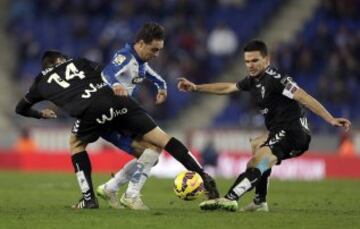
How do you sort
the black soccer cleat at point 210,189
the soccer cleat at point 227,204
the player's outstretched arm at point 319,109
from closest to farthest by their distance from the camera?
1. the player's outstretched arm at point 319,109
2. the soccer cleat at point 227,204
3. the black soccer cleat at point 210,189

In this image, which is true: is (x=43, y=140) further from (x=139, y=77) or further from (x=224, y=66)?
(x=139, y=77)

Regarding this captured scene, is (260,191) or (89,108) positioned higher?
(89,108)

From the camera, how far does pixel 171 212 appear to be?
39.8 feet

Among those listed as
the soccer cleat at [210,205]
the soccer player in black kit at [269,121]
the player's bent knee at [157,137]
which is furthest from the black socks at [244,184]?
the player's bent knee at [157,137]

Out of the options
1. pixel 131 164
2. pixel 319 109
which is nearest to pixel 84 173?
pixel 131 164

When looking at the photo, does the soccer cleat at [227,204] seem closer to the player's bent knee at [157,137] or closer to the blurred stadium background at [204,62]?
the player's bent knee at [157,137]

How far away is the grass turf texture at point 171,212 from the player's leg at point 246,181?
0.37 feet

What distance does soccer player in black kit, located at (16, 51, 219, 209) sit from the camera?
12.3 meters

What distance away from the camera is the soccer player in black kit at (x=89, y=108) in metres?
12.3

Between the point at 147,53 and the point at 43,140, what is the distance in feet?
52.4

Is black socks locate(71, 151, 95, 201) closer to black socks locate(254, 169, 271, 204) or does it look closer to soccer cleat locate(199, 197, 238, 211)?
soccer cleat locate(199, 197, 238, 211)

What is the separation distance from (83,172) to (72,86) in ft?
3.52

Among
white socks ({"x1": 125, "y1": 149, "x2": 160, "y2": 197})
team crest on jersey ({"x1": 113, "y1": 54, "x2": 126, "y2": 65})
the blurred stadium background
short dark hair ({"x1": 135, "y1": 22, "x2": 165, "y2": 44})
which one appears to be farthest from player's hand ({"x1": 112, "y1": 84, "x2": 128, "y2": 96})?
the blurred stadium background

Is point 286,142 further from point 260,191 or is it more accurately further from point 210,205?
point 210,205
